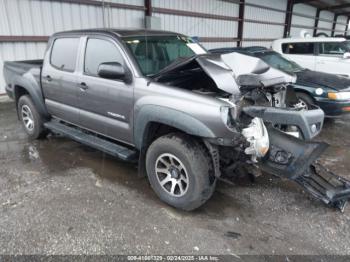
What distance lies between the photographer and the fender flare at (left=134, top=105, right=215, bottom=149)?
2622mm

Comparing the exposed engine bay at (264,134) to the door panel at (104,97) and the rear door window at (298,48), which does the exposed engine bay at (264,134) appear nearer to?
the door panel at (104,97)

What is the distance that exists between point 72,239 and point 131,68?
1875 mm

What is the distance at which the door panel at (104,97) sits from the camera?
3.27 m

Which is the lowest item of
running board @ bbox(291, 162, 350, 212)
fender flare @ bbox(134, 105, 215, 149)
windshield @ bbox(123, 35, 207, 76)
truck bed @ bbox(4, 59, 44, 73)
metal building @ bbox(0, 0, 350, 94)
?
running board @ bbox(291, 162, 350, 212)

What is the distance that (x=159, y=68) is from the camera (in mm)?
3406

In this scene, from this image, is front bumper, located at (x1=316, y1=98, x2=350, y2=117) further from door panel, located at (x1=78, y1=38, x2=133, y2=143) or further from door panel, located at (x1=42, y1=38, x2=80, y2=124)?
door panel, located at (x1=42, y1=38, x2=80, y2=124)

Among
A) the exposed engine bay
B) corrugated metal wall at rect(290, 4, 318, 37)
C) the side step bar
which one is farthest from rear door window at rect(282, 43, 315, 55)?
corrugated metal wall at rect(290, 4, 318, 37)

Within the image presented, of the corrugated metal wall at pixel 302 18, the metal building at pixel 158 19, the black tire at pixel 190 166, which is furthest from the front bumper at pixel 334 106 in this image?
the corrugated metal wall at pixel 302 18

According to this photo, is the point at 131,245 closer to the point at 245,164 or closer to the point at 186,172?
the point at 186,172

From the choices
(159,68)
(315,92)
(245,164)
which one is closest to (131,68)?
(159,68)

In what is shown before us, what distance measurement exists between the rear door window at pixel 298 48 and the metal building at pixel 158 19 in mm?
4040

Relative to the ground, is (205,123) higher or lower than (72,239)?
higher

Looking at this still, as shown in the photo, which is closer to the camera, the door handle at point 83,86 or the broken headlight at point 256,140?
the broken headlight at point 256,140

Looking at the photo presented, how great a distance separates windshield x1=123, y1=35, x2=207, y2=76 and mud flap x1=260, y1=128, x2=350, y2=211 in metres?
1.55
